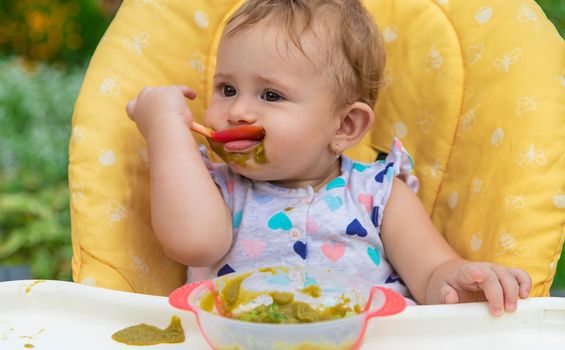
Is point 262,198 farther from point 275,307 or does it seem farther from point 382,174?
point 275,307

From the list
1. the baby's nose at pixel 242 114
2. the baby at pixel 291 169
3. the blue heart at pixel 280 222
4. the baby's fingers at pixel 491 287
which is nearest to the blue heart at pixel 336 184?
the baby at pixel 291 169

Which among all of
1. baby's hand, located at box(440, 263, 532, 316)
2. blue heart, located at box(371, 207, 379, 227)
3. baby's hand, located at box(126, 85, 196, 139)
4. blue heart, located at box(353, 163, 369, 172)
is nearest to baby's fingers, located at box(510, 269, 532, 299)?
baby's hand, located at box(440, 263, 532, 316)

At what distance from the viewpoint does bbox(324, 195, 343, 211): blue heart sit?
1416mm

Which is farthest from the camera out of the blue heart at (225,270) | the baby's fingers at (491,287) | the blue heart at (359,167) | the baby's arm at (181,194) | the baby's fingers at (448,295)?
the blue heart at (359,167)

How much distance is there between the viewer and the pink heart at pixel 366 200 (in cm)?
144

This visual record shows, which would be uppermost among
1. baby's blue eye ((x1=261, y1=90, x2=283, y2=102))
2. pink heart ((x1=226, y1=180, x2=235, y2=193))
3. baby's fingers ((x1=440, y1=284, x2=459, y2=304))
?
baby's blue eye ((x1=261, y1=90, x2=283, y2=102))

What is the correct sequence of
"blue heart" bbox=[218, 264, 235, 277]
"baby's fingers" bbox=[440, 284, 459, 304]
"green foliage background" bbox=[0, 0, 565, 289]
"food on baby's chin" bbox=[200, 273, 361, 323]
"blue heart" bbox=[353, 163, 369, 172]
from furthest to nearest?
1. "green foliage background" bbox=[0, 0, 565, 289]
2. "blue heart" bbox=[353, 163, 369, 172]
3. "blue heart" bbox=[218, 264, 235, 277]
4. "baby's fingers" bbox=[440, 284, 459, 304]
5. "food on baby's chin" bbox=[200, 273, 361, 323]

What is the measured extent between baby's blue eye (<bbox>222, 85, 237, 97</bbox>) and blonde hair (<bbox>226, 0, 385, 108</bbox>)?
9 centimetres

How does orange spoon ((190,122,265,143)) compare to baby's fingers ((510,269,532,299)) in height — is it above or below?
above

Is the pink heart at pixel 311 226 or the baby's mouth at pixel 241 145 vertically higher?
the baby's mouth at pixel 241 145

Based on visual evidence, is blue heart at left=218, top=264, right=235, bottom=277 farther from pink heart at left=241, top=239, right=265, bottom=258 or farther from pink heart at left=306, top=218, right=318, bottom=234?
pink heart at left=306, top=218, right=318, bottom=234

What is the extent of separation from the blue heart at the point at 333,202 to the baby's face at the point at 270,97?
3.2 inches

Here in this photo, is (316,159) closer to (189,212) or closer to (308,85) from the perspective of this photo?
(308,85)

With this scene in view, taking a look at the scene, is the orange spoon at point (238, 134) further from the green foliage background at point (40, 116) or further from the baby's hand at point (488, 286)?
the green foliage background at point (40, 116)
